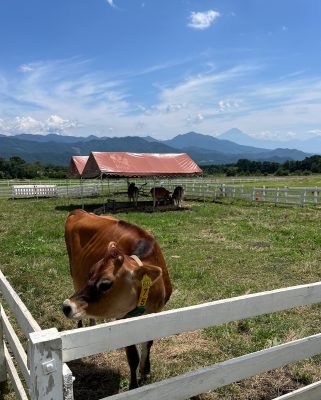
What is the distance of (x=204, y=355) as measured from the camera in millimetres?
4719

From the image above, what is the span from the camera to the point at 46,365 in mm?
2010

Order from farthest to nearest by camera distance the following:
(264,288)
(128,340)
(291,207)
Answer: (291,207)
(264,288)
(128,340)

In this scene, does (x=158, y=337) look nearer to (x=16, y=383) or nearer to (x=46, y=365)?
(x=46, y=365)

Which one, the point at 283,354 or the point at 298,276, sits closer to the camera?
the point at 283,354

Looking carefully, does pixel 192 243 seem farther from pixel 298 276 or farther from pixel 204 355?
pixel 204 355

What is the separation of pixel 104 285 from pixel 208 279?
4.81 m

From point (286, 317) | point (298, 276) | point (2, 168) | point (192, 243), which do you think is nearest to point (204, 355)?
point (286, 317)

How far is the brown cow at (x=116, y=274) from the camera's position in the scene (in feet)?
10.1

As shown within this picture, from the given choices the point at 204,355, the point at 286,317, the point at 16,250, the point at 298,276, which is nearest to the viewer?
the point at 204,355

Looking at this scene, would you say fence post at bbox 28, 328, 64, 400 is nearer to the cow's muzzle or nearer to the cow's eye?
the cow's muzzle

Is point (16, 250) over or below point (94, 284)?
below

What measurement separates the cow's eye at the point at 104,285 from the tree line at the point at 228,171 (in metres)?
72.3

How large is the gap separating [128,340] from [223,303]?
0.72m

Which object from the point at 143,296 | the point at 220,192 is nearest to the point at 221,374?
the point at 143,296
